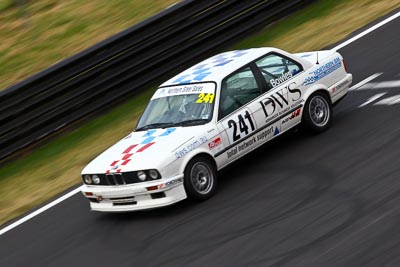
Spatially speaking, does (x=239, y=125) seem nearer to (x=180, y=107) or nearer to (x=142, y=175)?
(x=180, y=107)

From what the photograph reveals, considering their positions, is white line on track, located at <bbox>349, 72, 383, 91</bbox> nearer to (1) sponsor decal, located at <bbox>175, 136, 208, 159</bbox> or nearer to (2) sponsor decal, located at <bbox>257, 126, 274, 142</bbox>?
(2) sponsor decal, located at <bbox>257, 126, 274, 142</bbox>

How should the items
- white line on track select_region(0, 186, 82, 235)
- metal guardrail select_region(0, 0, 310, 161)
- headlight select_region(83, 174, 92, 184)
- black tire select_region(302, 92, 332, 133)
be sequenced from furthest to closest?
metal guardrail select_region(0, 0, 310, 161), black tire select_region(302, 92, 332, 133), white line on track select_region(0, 186, 82, 235), headlight select_region(83, 174, 92, 184)

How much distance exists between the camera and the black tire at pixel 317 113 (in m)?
10.4

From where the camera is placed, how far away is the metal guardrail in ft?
41.7

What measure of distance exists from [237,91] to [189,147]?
125 centimetres

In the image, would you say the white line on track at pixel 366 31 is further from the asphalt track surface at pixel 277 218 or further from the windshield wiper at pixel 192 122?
the windshield wiper at pixel 192 122

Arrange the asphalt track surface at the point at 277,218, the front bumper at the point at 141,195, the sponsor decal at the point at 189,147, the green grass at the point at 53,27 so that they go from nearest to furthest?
the asphalt track surface at the point at 277,218 < the front bumper at the point at 141,195 < the sponsor decal at the point at 189,147 < the green grass at the point at 53,27

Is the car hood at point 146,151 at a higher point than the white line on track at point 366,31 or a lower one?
higher

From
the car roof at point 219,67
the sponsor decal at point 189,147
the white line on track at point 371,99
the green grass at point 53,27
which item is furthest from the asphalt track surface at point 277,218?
the green grass at point 53,27

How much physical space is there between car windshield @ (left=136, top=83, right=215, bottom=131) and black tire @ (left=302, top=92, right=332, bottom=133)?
4.58ft

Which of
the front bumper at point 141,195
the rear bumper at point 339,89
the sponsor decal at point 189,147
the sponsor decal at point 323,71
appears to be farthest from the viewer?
the rear bumper at point 339,89

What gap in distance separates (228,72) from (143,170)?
1.90 m

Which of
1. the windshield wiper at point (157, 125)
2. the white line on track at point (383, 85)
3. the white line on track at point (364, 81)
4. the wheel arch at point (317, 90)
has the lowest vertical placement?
the white line on track at point (383, 85)

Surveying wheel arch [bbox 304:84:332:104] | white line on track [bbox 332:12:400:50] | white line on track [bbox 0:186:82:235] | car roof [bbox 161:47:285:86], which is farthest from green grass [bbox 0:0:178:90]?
wheel arch [bbox 304:84:332:104]
